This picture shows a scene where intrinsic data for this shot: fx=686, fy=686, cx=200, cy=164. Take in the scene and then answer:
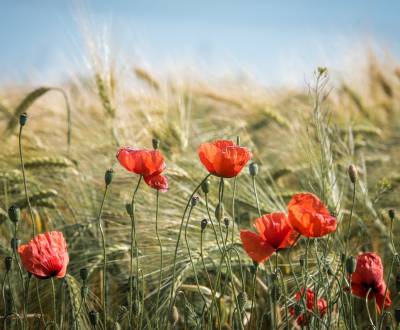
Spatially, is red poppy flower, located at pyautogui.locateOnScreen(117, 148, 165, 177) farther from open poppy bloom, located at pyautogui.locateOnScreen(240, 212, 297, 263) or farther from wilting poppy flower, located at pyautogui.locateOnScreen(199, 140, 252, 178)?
open poppy bloom, located at pyautogui.locateOnScreen(240, 212, 297, 263)

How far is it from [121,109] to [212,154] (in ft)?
4.60

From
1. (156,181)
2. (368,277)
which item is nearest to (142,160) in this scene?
(156,181)

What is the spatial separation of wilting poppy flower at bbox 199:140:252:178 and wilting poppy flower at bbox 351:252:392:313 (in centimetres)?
29

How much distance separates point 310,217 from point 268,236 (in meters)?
0.11

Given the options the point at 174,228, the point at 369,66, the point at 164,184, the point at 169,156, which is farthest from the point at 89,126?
the point at 369,66

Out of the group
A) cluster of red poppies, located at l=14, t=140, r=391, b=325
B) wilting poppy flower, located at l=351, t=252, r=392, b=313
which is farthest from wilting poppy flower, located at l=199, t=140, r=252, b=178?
wilting poppy flower, located at l=351, t=252, r=392, b=313

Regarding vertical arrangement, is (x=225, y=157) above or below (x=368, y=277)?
above

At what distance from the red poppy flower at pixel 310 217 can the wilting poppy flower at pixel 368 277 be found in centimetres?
16

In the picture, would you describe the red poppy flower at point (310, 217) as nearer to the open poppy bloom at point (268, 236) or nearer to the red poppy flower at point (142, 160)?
the open poppy bloom at point (268, 236)

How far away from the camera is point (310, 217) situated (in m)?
1.14

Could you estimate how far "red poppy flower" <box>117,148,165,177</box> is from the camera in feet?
4.20

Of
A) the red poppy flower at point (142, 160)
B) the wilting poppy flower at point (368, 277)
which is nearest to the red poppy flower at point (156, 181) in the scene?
the red poppy flower at point (142, 160)

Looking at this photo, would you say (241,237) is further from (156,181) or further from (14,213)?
(14,213)

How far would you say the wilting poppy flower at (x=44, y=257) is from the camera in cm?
123
